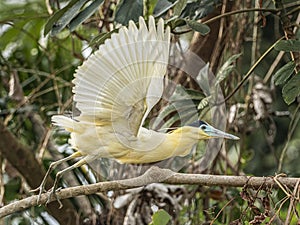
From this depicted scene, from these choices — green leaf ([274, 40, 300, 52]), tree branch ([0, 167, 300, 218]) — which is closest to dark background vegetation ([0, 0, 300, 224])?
green leaf ([274, 40, 300, 52])

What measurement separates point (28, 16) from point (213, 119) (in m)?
0.59

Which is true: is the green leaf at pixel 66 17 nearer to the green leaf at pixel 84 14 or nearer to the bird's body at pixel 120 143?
the green leaf at pixel 84 14

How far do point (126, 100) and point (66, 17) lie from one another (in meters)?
→ 0.36

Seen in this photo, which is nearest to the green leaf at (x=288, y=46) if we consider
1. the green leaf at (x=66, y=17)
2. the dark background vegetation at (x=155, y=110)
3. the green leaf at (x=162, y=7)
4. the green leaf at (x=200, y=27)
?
the dark background vegetation at (x=155, y=110)

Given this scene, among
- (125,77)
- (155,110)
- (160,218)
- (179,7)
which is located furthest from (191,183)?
(155,110)

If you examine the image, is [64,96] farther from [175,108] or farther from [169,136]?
[169,136]

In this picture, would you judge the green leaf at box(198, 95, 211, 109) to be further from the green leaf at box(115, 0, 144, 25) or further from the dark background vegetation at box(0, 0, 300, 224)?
the green leaf at box(115, 0, 144, 25)

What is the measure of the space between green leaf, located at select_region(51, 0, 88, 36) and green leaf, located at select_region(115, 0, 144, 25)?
2.8 inches

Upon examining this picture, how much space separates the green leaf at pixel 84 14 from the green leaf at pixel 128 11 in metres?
0.04

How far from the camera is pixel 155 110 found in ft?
5.74

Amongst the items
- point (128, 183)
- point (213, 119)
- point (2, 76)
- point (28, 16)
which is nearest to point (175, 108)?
point (213, 119)

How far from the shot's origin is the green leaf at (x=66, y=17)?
1.38 meters

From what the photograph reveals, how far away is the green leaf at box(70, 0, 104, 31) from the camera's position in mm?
1363

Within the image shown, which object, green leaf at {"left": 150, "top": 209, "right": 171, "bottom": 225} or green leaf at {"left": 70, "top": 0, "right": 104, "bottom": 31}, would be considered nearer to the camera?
green leaf at {"left": 150, "top": 209, "right": 171, "bottom": 225}
